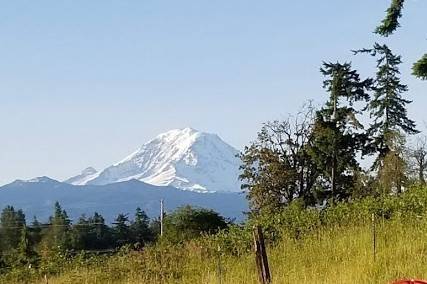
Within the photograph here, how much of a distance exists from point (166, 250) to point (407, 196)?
4.37 m

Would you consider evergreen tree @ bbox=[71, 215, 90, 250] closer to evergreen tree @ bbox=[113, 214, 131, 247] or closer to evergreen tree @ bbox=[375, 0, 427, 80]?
evergreen tree @ bbox=[113, 214, 131, 247]

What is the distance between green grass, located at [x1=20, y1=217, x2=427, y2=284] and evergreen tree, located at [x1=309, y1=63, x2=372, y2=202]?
3100 cm

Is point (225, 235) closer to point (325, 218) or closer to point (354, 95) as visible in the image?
point (325, 218)

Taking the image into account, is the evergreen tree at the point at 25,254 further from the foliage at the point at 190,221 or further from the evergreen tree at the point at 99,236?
the foliage at the point at 190,221

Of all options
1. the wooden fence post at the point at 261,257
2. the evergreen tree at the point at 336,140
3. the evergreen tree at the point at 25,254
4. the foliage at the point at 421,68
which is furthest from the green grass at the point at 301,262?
the evergreen tree at the point at 336,140

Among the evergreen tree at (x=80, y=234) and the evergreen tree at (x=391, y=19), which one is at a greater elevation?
the evergreen tree at (x=391, y=19)

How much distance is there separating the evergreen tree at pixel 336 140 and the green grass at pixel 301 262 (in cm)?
3100

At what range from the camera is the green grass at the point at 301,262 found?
833 centimetres

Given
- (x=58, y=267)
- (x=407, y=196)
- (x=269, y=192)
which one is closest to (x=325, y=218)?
(x=407, y=196)

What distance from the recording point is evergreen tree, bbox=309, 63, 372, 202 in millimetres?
43500

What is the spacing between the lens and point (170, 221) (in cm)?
2856

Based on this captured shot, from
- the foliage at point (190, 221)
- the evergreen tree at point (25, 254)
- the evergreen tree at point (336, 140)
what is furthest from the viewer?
the evergreen tree at point (336, 140)

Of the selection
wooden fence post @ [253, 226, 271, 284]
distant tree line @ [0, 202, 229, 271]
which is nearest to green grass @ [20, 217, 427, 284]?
wooden fence post @ [253, 226, 271, 284]

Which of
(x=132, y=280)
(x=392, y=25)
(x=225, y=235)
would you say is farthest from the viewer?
(x=392, y=25)
